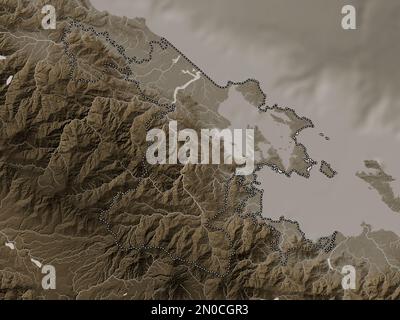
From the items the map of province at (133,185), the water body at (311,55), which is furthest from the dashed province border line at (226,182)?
the water body at (311,55)

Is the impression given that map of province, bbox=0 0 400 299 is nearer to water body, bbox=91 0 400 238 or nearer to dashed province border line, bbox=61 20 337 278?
dashed province border line, bbox=61 20 337 278

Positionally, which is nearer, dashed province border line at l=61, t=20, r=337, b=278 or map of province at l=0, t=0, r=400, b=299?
map of province at l=0, t=0, r=400, b=299

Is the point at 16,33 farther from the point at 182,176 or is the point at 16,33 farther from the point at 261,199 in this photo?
the point at 261,199

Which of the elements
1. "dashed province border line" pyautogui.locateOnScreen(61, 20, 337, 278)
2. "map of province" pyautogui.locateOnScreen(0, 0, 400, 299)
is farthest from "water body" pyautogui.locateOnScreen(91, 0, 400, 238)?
"map of province" pyautogui.locateOnScreen(0, 0, 400, 299)

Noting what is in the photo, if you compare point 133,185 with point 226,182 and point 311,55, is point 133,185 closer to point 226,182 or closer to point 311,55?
point 226,182

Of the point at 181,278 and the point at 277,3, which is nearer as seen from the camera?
the point at 181,278

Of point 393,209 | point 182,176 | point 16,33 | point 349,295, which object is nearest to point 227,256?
point 182,176

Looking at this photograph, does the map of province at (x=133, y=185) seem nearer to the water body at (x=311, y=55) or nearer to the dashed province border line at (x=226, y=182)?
the dashed province border line at (x=226, y=182)
